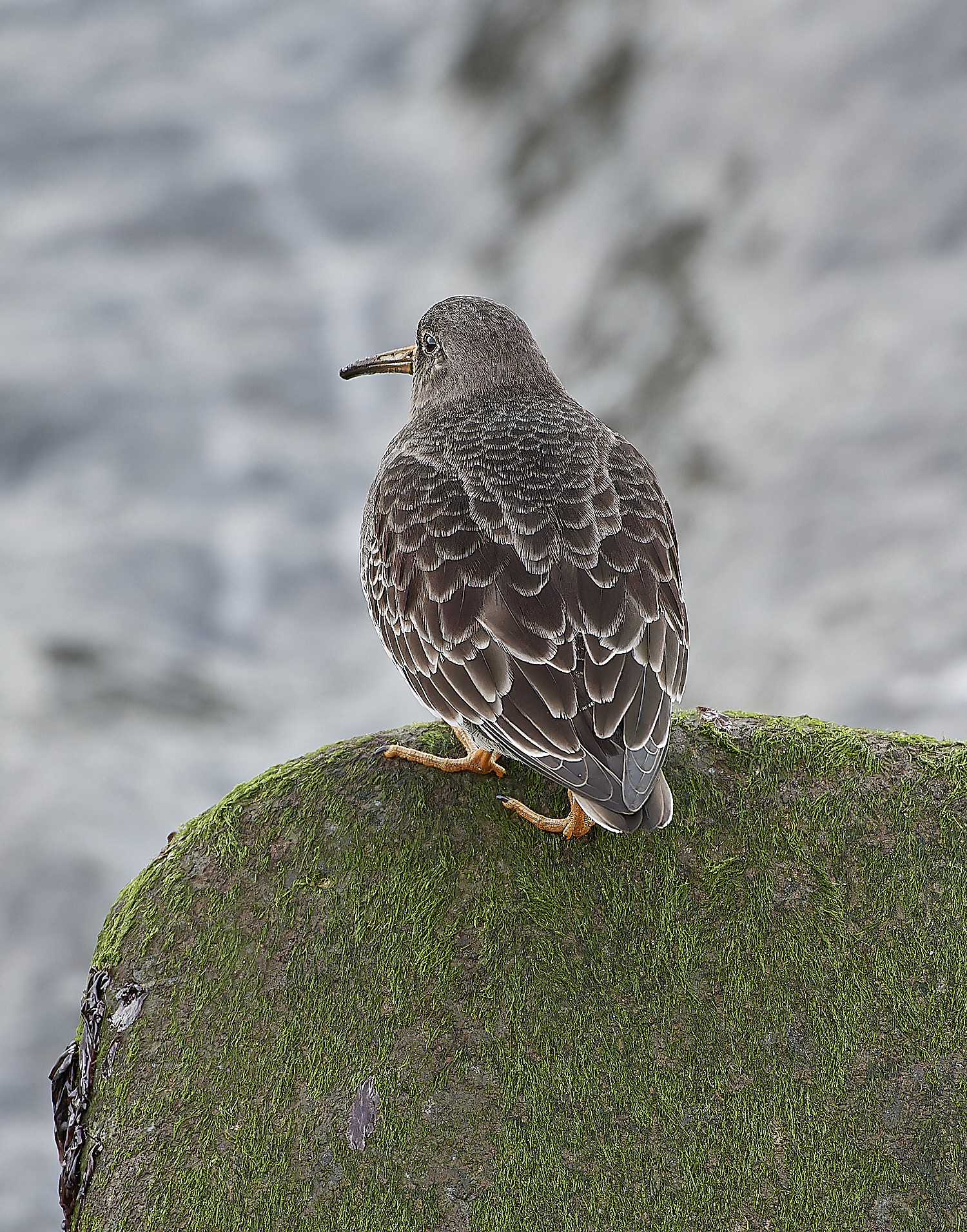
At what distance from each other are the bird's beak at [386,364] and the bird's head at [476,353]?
0.33m

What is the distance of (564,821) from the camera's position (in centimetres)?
366

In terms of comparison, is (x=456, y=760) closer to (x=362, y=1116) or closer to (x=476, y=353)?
Answer: (x=362, y=1116)

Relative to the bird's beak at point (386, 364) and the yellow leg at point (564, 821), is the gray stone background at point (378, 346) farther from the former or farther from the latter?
the yellow leg at point (564, 821)

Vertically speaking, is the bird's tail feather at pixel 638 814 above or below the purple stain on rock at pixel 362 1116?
above

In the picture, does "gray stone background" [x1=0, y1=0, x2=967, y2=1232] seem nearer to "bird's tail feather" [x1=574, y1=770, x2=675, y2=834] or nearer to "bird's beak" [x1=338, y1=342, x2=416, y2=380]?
"bird's beak" [x1=338, y1=342, x2=416, y2=380]

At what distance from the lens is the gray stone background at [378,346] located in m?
9.45

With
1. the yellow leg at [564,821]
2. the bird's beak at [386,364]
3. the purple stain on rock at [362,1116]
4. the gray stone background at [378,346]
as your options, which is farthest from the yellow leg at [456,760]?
the gray stone background at [378,346]

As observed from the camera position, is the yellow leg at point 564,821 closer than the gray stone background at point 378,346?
Yes

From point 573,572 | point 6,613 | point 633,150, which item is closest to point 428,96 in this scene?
point 633,150

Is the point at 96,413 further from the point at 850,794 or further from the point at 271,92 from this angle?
the point at 850,794

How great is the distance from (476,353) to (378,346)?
9648 mm

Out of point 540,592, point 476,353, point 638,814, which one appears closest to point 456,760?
point 540,592

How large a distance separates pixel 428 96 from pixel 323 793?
14.2 meters

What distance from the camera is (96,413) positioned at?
12961mm
